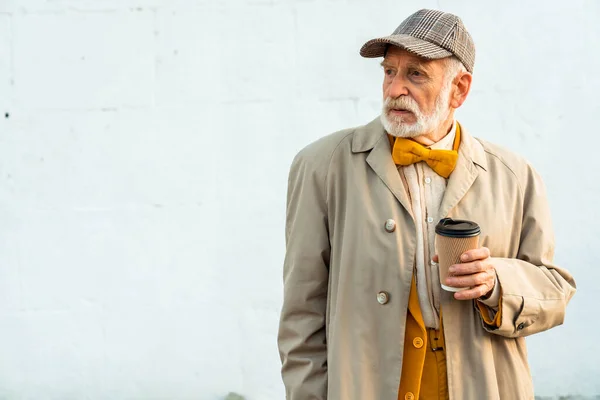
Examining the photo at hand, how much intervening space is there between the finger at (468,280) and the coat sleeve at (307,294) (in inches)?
16.5

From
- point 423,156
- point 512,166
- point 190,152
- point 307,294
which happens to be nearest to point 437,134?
point 423,156

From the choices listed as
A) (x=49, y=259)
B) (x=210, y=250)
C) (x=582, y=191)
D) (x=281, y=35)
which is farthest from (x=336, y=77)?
(x=49, y=259)

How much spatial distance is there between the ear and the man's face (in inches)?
3.4

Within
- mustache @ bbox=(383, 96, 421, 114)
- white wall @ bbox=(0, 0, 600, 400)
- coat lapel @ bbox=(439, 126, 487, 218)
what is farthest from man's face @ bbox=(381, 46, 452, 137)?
white wall @ bbox=(0, 0, 600, 400)

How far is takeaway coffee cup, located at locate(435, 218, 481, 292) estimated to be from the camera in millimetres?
2170

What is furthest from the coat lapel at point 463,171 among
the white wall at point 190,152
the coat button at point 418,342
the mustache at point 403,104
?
the white wall at point 190,152

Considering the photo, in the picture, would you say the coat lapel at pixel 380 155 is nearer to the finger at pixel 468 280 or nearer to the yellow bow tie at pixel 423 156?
the yellow bow tie at pixel 423 156

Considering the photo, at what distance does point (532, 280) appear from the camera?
243 centimetres

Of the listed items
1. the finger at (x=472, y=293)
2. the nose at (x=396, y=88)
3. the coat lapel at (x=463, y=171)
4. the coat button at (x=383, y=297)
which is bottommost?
the coat button at (x=383, y=297)

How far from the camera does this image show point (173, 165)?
3938mm

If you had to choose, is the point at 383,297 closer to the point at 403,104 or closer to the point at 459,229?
the point at 459,229

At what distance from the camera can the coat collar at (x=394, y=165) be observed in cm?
240

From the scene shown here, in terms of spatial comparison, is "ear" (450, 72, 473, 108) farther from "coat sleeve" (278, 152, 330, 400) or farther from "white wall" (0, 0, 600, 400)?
"white wall" (0, 0, 600, 400)

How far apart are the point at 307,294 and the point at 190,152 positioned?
1.65 metres
